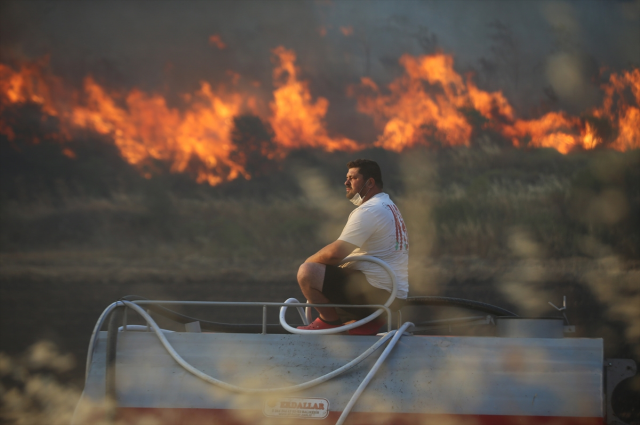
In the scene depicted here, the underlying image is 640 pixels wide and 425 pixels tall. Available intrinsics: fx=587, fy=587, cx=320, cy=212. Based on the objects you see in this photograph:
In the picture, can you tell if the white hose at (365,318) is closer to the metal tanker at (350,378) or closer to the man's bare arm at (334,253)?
the metal tanker at (350,378)

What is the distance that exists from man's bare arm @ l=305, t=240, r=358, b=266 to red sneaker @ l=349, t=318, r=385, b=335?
591mm

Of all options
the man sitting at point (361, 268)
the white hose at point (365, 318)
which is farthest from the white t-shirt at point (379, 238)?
the white hose at point (365, 318)

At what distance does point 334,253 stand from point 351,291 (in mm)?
400

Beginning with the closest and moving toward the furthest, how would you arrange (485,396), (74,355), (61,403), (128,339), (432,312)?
(485,396)
(128,339)
(61,403)
(74,355)
(432,312)

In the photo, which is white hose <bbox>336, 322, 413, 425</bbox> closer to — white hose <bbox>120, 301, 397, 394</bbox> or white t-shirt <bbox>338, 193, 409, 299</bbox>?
white hose <bbox>120, 301, 397, 394</bbox>

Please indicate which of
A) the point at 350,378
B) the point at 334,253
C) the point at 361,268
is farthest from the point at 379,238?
the point at 350,378

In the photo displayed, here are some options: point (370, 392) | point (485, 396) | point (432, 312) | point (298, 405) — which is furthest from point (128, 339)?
point (432, 312)

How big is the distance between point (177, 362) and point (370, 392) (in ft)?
4.93

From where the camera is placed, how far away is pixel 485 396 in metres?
4.32

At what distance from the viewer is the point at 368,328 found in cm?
489

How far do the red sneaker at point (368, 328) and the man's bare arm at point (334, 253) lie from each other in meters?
0.59

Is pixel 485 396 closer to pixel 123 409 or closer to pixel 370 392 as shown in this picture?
pixel 370 392

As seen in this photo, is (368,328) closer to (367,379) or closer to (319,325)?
(319,325)

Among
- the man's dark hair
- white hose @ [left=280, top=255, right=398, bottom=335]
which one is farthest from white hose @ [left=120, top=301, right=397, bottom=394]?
the man's dark hair
